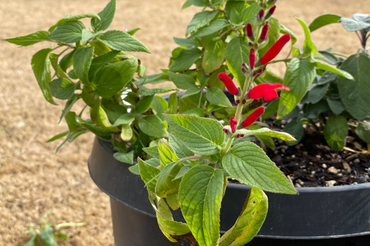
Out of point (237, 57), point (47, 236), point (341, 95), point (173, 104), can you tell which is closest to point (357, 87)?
point (341, 95)

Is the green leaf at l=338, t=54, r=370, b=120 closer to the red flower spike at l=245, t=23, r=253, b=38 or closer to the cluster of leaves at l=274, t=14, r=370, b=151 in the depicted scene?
the cluster of leaves at l=274, t=14, r=370, b=151

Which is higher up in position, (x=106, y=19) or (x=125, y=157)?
(x=106, y=19)

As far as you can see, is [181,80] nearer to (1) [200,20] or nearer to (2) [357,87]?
(1) [200,20]

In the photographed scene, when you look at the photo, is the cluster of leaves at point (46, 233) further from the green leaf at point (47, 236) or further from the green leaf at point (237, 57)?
the green leaf at point (237, 57)

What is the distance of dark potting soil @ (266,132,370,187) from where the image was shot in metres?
0.84

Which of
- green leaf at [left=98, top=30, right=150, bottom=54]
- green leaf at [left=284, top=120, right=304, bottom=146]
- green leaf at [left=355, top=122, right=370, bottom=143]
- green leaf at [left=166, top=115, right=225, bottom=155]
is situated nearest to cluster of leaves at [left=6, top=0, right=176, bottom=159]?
green leaf at [left=98, top=30, right=150, bottom=54]

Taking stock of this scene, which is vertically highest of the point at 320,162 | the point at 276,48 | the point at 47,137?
the point at 276,48

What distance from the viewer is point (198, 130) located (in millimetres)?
512

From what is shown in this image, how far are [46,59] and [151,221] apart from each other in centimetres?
36

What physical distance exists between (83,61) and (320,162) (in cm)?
56

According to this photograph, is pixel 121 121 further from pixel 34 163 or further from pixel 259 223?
pixel 34 163

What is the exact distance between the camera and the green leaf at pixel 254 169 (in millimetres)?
457

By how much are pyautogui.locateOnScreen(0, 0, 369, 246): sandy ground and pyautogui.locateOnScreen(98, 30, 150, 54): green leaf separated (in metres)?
0.57

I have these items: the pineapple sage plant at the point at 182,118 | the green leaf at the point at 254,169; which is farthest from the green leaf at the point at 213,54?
A: the green leaf at the point at 254,169
